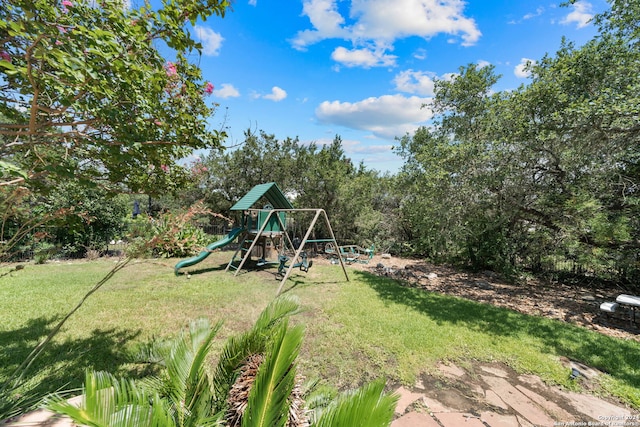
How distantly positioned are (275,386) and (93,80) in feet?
8.53

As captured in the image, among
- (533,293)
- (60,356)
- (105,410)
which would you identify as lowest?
(533,293)

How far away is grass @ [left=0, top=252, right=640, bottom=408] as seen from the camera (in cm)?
359

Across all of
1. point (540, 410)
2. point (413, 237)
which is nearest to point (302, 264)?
point (540, 410)

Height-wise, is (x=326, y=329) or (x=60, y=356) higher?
(x=60, y=356)

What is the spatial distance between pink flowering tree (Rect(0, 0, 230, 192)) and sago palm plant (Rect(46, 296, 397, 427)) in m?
1.38

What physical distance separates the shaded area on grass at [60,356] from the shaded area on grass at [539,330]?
556 cm

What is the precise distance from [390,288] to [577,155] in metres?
5.72

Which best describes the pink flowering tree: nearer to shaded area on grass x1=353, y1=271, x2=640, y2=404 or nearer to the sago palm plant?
the sago palm plant

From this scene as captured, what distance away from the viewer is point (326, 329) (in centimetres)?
493

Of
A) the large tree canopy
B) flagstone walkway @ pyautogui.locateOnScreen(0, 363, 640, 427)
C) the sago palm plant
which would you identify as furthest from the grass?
the large tree canopy

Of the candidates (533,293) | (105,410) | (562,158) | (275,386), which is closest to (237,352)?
(275,386)

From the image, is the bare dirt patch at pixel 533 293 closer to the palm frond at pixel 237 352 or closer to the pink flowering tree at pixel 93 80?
the palm frond at pixel 237 352

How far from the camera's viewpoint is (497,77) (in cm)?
879

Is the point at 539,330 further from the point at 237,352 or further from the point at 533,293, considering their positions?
the point at 237,352
